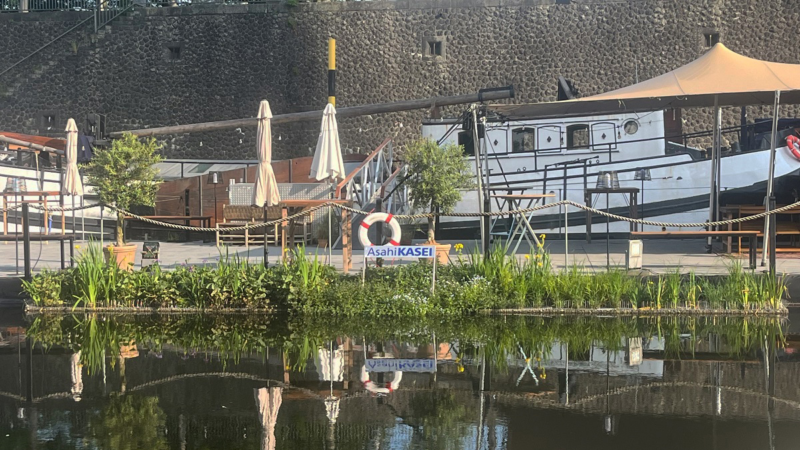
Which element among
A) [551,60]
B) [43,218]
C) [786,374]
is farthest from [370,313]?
[551,60]

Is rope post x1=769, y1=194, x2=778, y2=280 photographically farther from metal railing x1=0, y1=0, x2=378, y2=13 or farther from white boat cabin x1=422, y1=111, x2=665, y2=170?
A: metal railing x1=0, y1=0, x2=378, y2=13

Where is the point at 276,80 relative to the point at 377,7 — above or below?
below

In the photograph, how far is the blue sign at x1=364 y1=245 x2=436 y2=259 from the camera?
9.10m

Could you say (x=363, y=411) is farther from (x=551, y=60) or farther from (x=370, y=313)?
(x=551, y=60)

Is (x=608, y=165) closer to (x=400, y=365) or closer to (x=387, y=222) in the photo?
(x=387, y=222)

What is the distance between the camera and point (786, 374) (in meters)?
6.59

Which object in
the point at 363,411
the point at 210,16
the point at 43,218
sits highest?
the point at 210,16

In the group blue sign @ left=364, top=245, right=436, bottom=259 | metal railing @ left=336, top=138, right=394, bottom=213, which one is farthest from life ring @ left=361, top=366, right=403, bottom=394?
metal railing @ left=336, top=138, right=394, bottom=213

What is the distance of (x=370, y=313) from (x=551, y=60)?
819 inches

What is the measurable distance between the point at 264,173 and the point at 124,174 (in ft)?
16.4

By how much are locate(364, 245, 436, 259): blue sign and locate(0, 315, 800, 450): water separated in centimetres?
82

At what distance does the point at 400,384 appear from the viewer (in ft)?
20.9

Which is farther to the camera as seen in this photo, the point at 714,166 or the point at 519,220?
the point at 714,166

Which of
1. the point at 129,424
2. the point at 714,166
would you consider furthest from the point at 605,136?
the point at 129,424
